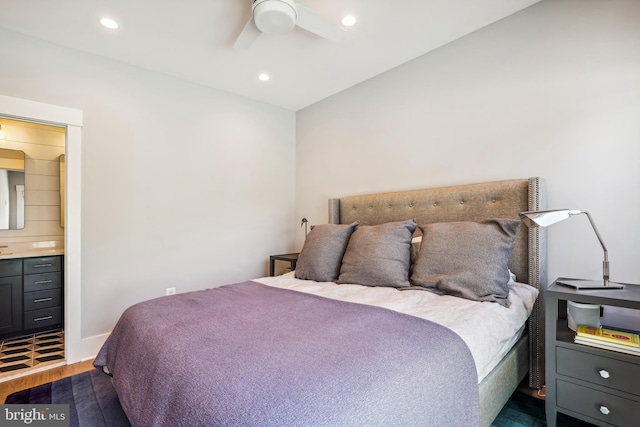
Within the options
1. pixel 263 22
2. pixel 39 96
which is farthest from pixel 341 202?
pixel 39 96

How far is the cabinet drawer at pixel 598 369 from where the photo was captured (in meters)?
1.38

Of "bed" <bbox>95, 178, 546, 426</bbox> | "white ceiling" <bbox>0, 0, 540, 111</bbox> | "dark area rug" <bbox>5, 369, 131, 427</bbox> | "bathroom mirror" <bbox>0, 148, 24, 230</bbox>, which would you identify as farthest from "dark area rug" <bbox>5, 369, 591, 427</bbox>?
"white ceiling" <bbox>0, 0, 540, 111</bbox>

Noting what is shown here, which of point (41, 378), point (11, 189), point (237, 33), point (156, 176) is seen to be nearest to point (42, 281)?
point (11, 189)

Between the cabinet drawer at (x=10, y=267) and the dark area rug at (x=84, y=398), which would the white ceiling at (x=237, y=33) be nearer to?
the cabinet drawer at (x=10, y=267)

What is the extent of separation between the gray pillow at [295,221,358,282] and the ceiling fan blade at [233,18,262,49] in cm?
154

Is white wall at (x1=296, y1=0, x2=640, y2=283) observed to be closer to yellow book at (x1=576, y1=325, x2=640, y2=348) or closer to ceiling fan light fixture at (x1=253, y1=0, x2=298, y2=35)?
yellow book at (x1=576, y1=325, x2=640, y2=348)

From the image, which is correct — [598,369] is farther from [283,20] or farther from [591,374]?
[283,20]

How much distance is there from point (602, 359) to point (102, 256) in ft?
11.4

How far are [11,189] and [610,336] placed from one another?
17.5ft

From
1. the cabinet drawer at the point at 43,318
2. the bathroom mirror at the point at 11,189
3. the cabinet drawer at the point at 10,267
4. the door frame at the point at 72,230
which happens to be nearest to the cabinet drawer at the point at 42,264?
the cabinet drawer at the point at 10,267

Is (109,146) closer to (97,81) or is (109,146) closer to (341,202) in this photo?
(97,81)

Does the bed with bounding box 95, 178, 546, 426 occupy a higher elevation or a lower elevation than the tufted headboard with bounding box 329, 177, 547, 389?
lower

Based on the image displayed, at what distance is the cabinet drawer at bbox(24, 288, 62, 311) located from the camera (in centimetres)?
310

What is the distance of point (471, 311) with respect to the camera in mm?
1558
